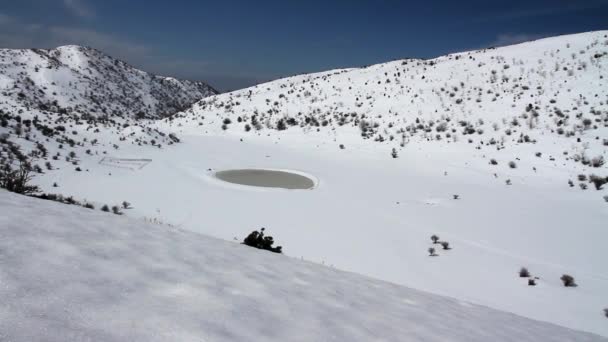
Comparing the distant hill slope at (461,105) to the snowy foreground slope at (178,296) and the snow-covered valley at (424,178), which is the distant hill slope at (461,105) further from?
the snowy foreground slope at (178,296)

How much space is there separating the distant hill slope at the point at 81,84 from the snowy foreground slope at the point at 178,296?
6378cm

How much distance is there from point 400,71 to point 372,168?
2710 centimetres

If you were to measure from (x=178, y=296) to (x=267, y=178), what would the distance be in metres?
13.3

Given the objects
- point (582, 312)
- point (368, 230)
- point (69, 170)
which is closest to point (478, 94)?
point (368, 230)

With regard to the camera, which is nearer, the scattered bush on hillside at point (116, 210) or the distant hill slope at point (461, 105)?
the scattered bush on hillside at point (116, 210)

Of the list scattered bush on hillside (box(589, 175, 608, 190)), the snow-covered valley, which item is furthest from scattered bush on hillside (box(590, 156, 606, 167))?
scattered bush on hillside (box(589, 175, 608, 190))

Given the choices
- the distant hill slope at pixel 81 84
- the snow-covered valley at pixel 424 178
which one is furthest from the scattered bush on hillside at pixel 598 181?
the distant hill slope at pixel 81 84

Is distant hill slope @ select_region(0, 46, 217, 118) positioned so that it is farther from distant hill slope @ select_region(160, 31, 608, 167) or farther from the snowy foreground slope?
the snowy foreground slope

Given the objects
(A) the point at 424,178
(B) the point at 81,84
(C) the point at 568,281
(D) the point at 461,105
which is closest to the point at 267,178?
(A) the point at 424,178

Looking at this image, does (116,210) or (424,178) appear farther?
(424,178)

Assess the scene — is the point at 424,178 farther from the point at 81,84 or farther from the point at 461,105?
the point at 81,84

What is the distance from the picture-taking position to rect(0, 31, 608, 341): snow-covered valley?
8133 millimetres

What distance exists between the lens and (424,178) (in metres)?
17.0

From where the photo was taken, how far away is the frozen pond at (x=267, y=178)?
15156mm
